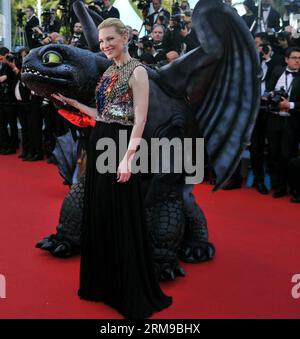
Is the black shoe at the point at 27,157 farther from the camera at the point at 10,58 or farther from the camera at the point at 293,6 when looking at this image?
the camera at the point at 293,6

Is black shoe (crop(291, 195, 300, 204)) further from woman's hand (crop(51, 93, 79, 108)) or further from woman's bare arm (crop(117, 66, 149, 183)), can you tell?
woman's bare arm (crop(117, 66, 149, 183))

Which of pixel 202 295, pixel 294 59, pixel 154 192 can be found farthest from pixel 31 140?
pixel 202 295

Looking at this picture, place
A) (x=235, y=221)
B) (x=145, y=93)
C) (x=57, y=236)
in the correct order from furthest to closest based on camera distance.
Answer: (x=235, y=221) → (x=57, y=236) → (x=145, y=93)

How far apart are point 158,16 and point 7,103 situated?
8.29 feet

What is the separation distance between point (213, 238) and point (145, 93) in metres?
1.63

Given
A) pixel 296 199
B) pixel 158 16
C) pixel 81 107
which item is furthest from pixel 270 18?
pixel 81 107

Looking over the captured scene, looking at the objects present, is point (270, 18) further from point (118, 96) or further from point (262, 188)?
point (118, 96)

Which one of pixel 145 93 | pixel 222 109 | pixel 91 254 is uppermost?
pixel 145 93

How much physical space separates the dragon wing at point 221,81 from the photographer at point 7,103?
4134mm

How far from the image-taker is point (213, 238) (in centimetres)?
339

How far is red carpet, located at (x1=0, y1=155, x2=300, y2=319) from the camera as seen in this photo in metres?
2.33

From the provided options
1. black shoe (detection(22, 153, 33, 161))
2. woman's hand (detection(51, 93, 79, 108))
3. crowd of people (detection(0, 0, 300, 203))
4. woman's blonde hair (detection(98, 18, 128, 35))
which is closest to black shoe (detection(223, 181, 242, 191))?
crowd of people (detection(0, 0, 300, 203))

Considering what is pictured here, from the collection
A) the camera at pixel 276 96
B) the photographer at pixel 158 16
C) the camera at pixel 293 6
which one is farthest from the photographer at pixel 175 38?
the camera at pixel 276 96
